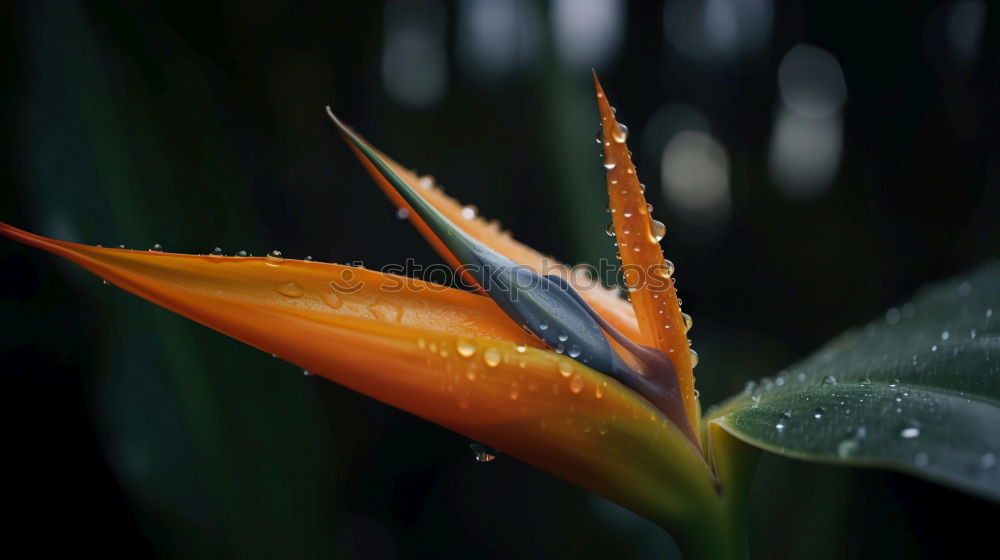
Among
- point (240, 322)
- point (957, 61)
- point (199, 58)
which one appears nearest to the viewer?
point (240, 322)

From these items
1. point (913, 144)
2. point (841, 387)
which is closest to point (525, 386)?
point (841, 387)

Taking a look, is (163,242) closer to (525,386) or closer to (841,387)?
(525,386)

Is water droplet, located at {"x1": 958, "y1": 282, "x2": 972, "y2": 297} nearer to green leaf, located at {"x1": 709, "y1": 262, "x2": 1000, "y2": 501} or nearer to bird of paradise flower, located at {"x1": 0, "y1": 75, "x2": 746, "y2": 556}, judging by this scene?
green leaf, located at {"x1": 709, "y1": 262, "x2": 1000, "y2": 501}

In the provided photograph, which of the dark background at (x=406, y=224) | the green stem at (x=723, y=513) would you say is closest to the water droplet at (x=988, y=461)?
the green stem at (x=723, y=513)

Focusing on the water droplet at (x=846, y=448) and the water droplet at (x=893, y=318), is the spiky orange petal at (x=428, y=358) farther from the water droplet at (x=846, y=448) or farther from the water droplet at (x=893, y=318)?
the water droplet at (x=893, y=318)

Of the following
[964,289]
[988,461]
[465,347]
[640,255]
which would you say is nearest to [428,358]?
[465,347]
